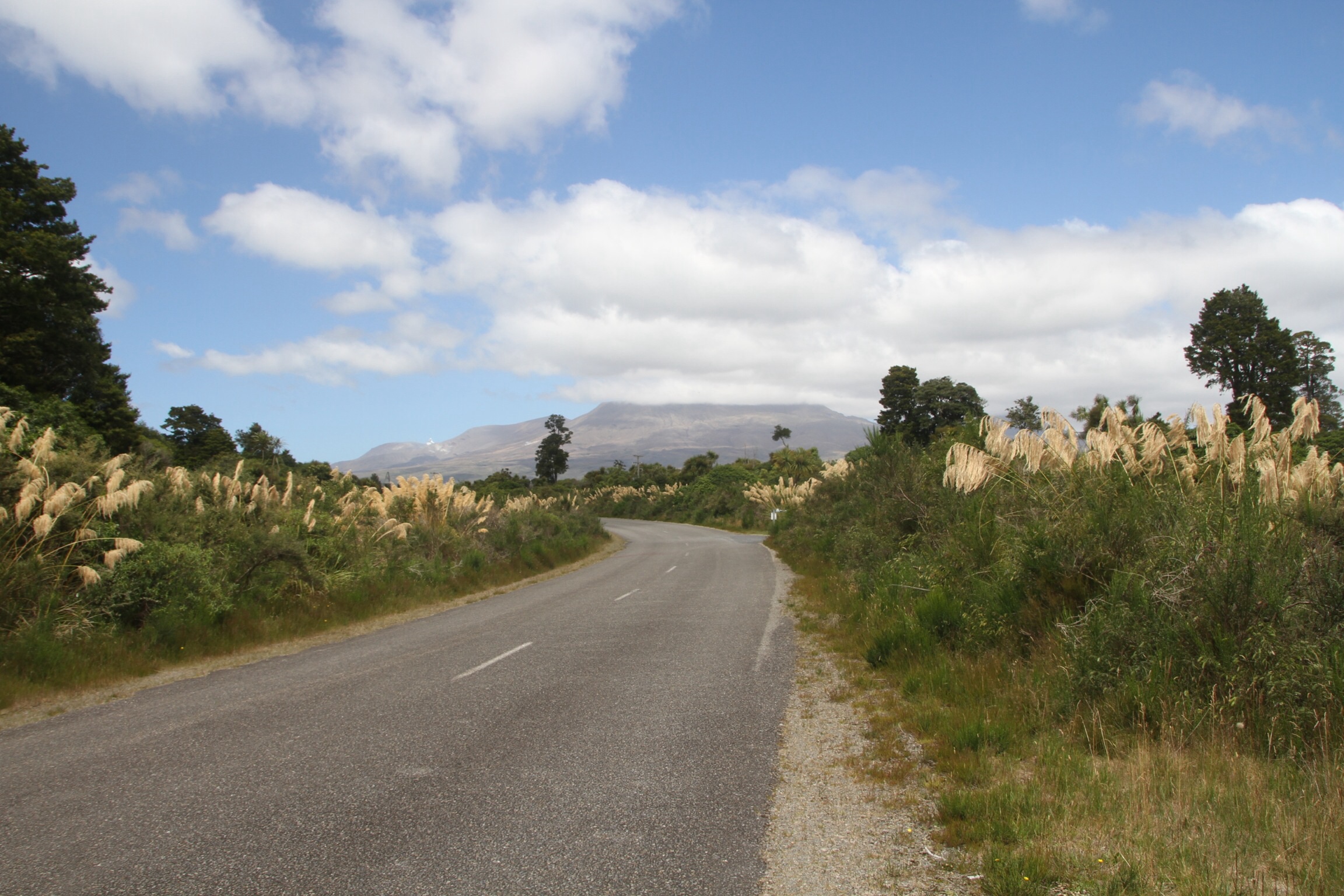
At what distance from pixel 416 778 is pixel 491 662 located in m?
3.96

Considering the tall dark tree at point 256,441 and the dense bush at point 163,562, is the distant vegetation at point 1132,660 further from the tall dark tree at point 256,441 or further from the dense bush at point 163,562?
the tall dark tree at point 256,441

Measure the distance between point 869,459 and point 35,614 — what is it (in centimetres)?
1546

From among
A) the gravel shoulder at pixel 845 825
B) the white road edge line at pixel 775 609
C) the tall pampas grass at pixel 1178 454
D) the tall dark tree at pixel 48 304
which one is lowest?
the white road edge line at pixel 775 609

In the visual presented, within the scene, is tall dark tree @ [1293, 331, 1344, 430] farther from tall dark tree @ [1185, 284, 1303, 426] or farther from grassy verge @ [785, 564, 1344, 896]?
grassy verge @ [785, 564, 1344, 896]

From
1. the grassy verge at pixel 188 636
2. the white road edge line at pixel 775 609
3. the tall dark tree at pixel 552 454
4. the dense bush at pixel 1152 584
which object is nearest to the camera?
the dense bush at pixel 1152 584

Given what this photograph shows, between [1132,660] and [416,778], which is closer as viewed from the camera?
[416,778]

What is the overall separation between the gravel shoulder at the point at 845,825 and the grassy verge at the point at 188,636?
27.0 ft

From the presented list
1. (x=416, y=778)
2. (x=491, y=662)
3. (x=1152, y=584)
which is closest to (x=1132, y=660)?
(x=1152, y=584)

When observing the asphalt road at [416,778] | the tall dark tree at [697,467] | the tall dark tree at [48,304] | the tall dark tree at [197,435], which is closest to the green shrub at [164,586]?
the asphalt road at [416,778]

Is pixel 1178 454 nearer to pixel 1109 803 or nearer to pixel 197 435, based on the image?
pixel 1109 803

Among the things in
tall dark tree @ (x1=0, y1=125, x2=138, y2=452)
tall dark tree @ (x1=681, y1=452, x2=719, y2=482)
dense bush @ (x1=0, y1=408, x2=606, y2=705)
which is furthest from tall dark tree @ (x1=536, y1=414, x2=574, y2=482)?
dense bush @ (x1=0, y1=408, x2=606, y2=705)

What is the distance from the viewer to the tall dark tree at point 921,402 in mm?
56406

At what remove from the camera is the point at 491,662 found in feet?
29.7

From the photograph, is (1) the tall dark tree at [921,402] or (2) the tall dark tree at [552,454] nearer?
(1) the tall dark tree at [921,402]
